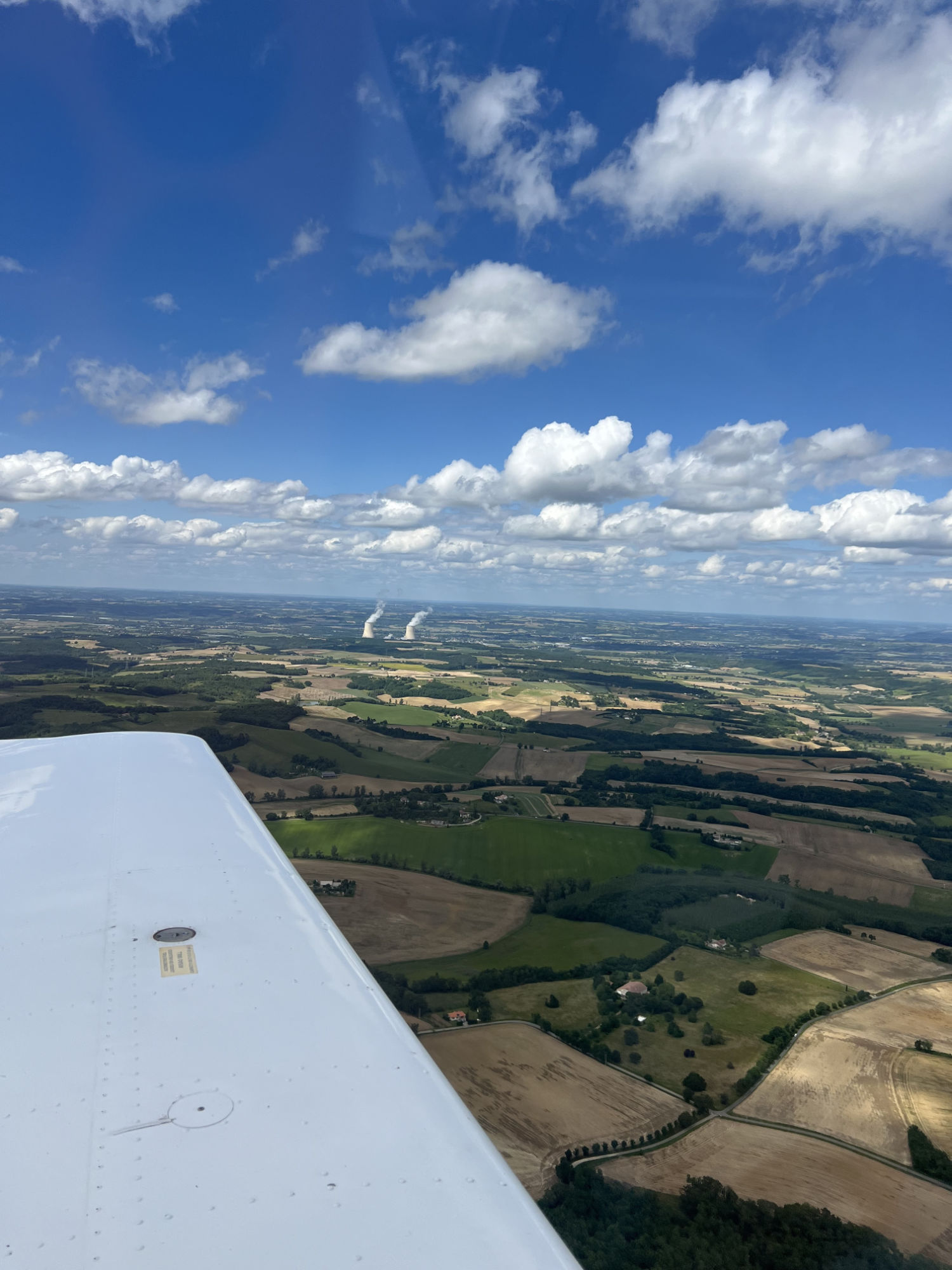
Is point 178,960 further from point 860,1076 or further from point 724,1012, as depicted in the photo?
point 724,1012

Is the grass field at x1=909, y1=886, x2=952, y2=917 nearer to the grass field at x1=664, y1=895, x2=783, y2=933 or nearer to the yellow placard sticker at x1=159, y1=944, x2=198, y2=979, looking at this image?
the grass field at x1=664, y1=895, x2=783, y2=933

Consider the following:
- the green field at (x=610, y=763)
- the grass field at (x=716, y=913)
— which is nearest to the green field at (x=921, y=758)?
the green field at (x=610, y=763)

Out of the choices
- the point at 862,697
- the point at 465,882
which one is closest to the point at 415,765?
the point at 465,882

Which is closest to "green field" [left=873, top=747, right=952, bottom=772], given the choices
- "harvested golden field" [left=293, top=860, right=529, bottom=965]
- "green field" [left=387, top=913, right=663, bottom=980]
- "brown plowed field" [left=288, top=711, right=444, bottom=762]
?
"brown plowed field" [left=288, top=711, right=444, bottom=762]

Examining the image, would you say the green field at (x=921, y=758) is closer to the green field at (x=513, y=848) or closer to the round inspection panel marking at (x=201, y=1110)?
the green field at (x=513, y=848)

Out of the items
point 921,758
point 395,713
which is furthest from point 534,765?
point 921,758

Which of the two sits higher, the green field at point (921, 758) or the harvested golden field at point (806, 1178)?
the harvested golden field at point (806, 1178)
